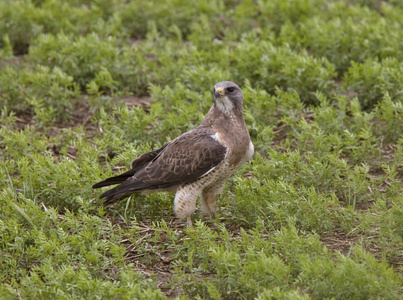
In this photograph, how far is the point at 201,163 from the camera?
17.7 ft

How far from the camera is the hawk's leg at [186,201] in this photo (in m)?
5.49

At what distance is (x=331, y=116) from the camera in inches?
266

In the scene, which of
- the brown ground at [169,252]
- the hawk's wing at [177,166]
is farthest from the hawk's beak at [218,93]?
the brown ground at [169,252]

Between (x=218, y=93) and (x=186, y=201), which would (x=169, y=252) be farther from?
(x=218, y=93)

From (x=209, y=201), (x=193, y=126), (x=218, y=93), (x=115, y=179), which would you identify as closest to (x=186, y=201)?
(x=209, y=201)

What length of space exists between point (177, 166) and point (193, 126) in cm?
149

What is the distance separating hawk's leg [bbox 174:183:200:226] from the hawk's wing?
8 centimetres

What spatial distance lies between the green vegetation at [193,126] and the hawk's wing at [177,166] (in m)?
0.28

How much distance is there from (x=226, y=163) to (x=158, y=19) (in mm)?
5656

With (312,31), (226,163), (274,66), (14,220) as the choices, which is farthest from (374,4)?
(14,220)

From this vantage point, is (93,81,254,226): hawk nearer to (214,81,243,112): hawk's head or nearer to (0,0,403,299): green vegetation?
(214,81,243,112): hawk's head

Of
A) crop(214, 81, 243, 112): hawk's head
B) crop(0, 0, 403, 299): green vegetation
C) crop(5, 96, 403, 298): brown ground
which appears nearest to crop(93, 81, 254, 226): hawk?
crop(214, 81, 243, 112): hawk's head

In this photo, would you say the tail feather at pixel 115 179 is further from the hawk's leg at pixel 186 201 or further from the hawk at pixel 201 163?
the hawk's leg at pixel 186 201

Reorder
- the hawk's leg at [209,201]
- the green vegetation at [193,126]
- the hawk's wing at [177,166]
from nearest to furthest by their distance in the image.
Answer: the green vegetation at [193,126], the hawk's wing at [177,166], the hawk's leg at [209,201]
